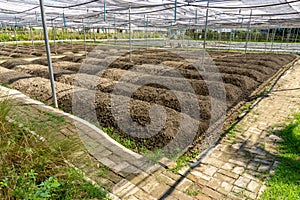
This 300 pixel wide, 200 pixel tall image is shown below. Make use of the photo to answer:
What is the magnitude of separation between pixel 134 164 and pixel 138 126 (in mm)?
1047

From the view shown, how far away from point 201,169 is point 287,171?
1146mm

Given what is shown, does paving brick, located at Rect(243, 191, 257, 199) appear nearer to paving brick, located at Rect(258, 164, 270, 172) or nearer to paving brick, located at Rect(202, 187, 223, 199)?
paving brick, located at Rect(202, 187, 223, 199)

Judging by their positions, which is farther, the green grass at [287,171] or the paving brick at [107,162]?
the paving brick at [107,162]

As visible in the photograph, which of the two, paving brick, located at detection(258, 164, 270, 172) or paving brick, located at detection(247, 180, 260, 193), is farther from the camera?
paving brick, located at detection(258, 164, 270, 172)

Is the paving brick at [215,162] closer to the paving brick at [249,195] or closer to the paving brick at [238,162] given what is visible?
the paving brick at [238,162]

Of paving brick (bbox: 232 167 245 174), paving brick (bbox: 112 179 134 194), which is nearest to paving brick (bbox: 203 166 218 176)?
paving brick (bbox: 232 167 245 174)

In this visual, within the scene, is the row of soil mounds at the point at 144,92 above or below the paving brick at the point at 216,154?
above

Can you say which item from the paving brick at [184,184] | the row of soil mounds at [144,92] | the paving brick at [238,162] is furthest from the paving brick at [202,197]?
the row of soil mounds at [144,92]

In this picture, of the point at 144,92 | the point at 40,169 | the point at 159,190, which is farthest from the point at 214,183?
the point at 144,92

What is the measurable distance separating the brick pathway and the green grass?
A: 4.0 inches

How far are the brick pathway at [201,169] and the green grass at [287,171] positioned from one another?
10cm

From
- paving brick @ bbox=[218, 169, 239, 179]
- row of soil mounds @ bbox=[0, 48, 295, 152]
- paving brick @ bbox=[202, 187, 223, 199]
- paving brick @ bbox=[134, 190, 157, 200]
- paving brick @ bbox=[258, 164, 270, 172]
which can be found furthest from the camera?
row of soil mounds @ bbox=[0, 48, 295, 152]

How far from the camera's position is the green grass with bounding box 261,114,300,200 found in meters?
2.37

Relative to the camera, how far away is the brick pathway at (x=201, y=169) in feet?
7.74
